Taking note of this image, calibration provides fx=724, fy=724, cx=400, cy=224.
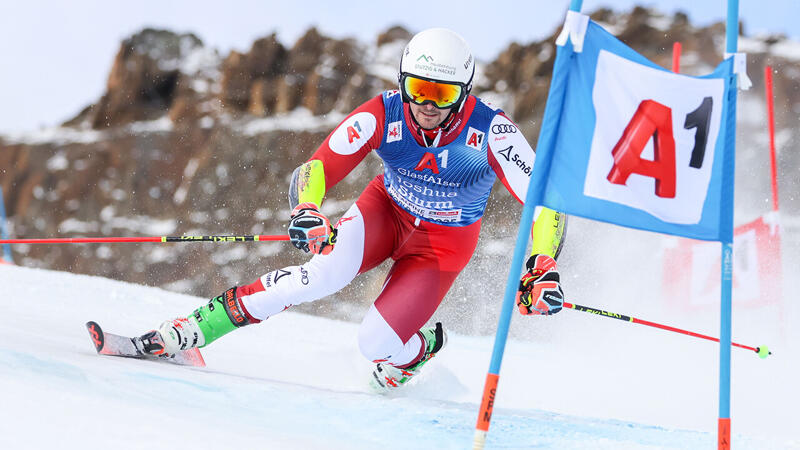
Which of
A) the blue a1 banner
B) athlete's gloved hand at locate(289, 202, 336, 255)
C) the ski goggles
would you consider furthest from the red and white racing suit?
the blue a1 banner

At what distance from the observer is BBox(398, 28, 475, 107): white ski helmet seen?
3.13 meters

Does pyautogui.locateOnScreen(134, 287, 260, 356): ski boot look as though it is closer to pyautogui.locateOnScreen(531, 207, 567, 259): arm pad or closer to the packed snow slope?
the packed snow slope

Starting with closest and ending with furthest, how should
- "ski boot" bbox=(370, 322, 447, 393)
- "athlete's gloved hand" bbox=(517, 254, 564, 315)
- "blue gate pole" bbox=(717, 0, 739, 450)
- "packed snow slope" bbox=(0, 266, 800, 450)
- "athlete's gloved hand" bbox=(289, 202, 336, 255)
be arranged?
"packed snow slope" bbox=(0, 266, 800, 450) < "blue gate pole" bbox=(717, 0, 739, 450) < "athlete's gloved hand" bbox=(517, 254, 564, 315) < "athlete's gloved hand" bbox=(289, 202, 336, 255) < "ski boot" bbox=(370, 322, 447, 393)

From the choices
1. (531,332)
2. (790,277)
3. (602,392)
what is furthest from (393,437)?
(790,277)

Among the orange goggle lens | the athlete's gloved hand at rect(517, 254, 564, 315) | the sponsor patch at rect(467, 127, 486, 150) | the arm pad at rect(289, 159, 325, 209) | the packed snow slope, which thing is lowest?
the packed snow slope

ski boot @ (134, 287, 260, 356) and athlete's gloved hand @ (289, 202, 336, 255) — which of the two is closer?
athlete's gloved hand @ (289, 202, 336, 255)

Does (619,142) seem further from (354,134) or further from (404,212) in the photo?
(404,212)

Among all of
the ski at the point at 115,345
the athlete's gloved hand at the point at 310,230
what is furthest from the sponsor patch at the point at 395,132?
the ski at the point at 115,345

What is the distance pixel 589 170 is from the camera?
85.0 inches

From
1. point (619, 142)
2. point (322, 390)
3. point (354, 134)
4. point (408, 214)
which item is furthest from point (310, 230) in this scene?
point (619, 142)

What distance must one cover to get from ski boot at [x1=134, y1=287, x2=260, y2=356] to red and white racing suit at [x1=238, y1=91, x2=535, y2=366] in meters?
0.06

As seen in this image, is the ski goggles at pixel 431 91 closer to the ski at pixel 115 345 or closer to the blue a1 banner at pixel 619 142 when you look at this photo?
the blue a1 banner at pixel 619 142

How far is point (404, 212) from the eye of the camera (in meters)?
3.72

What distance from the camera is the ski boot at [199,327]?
3279 millimetres
